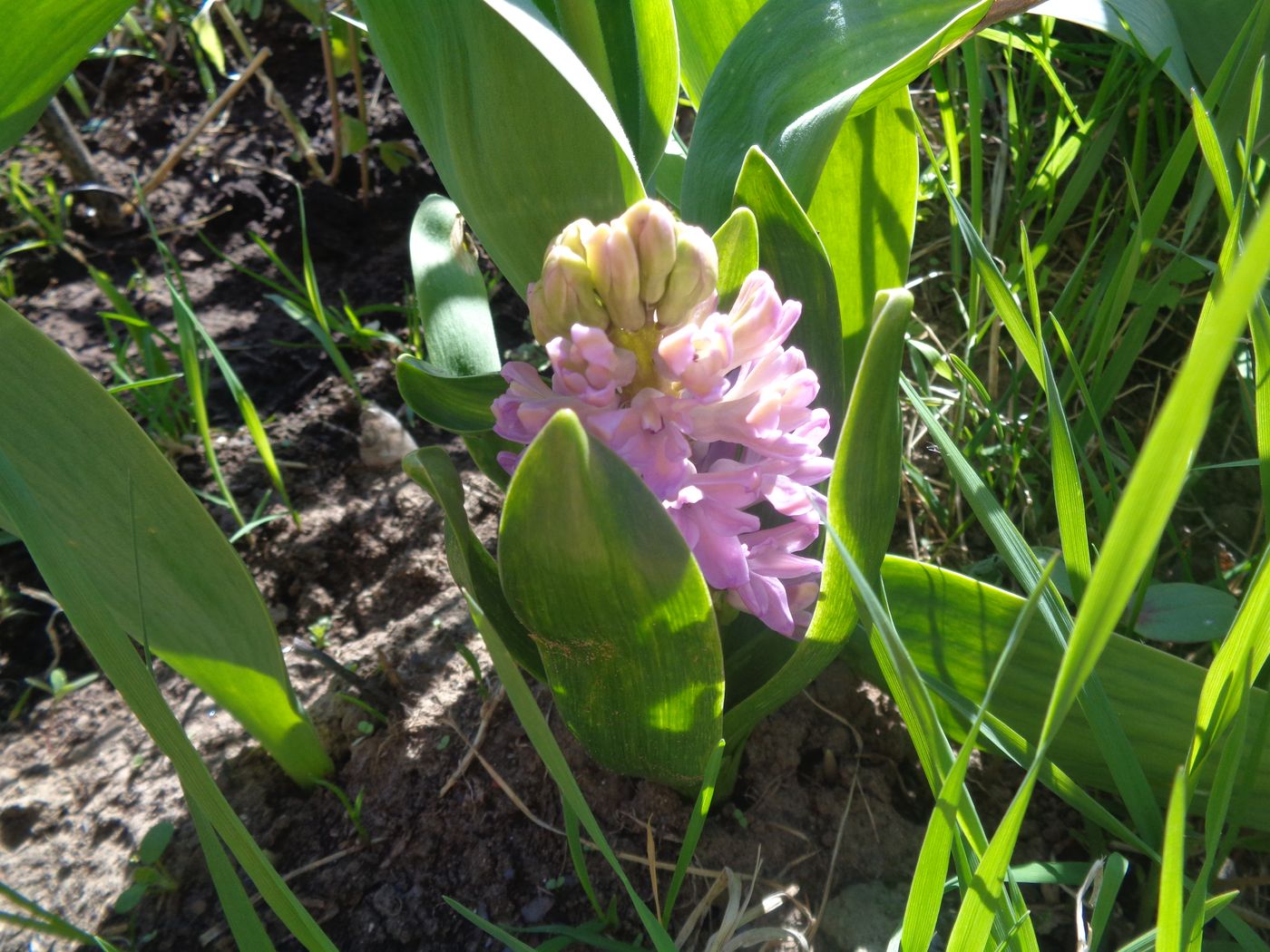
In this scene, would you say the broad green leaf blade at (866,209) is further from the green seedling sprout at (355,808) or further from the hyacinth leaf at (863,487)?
the green seedling sprout at (355,808)

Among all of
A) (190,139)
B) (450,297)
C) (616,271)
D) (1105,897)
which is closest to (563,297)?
(616,271)

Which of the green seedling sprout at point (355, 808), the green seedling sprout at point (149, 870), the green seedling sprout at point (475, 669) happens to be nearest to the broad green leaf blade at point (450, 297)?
the green seedling sprout at point (475, 669)


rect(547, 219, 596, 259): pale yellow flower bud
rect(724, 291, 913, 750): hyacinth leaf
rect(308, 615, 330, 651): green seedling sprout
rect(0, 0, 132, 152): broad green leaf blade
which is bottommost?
rect(308, 615, 330, 651): green seedling sprout

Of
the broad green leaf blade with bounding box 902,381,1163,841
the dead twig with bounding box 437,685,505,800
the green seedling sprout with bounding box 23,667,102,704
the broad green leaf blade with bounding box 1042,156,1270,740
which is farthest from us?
the green seedling sprout with bounding box 23,667,102,704


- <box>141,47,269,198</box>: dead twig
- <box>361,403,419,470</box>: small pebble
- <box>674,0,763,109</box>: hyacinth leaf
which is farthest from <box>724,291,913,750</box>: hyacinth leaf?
<box>141,47,269,198</box>: dead twig

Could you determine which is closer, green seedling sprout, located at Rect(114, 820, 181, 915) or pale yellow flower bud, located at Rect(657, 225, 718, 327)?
pale yellow flower bud, located at Rect(657, 225, 718, 327)

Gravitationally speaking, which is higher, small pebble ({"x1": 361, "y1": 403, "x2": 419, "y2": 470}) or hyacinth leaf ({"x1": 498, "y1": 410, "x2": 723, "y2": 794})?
hyacinth leaf ({"x1": 498, "y1": 410, "x2": 723, "y2": 794})

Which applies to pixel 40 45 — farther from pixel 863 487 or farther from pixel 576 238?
pixel 863 487

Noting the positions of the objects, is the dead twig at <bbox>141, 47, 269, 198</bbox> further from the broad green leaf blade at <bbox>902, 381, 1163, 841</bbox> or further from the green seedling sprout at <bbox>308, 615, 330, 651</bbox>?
the broad green leaf blade at <bbox>902, 381, 1163, 841</bbox>
